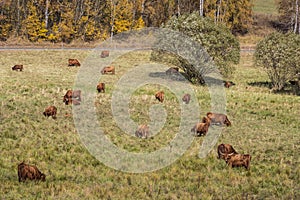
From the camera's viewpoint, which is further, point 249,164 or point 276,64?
point 276,64

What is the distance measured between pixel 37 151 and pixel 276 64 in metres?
23.6

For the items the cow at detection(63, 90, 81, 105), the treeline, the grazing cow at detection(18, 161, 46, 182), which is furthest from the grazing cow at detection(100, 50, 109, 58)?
the grazing cow at detection(18, 161, 46, 182)

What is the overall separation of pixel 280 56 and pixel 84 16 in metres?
40.2

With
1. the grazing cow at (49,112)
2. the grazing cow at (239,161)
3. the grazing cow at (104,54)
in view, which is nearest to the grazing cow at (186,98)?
the grazing cow at (49,112)

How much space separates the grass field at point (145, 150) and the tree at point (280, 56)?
16.4ft

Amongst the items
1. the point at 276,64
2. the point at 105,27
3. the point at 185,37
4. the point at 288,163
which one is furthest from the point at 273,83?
the point at 105,27

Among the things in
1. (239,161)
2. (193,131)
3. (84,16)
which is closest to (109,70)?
(193,131)

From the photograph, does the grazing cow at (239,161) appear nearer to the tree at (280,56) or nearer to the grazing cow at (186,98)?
the grazing cow at (186,98)

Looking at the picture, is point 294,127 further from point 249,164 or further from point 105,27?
point 105,27

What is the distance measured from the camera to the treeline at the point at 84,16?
62.2 meters

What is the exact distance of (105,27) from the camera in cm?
6906

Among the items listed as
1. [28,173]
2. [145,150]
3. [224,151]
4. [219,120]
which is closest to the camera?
[28,173]

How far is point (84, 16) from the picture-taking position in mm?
66000

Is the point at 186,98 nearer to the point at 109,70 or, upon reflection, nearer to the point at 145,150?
the point at 145,150
